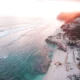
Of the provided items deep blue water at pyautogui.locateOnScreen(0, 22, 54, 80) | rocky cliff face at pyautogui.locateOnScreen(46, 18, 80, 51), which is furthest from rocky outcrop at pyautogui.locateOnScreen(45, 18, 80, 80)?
deep blue water at pyautogui.locateOnScreen(0, 22, 54, 80)

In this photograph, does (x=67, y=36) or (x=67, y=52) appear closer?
(x=67, y=52)

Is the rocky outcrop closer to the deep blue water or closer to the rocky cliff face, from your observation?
the rocky cliff face

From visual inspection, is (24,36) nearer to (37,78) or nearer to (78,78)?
(37,78)

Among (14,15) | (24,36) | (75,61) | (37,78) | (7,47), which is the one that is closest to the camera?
(37,78)

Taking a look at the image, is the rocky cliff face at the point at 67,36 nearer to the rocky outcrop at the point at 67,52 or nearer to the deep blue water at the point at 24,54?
the rocky outcrop at the point at 67,52

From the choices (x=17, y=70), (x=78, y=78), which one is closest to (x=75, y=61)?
(x=78, y=78)

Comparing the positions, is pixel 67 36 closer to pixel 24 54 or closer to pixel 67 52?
pixel 67 52

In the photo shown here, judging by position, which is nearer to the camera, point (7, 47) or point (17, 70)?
point (17, 70)

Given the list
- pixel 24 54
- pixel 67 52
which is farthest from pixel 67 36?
pixel 24 54

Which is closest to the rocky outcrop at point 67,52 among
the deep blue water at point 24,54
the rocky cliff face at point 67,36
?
the rocky cliff face at point 67,36
